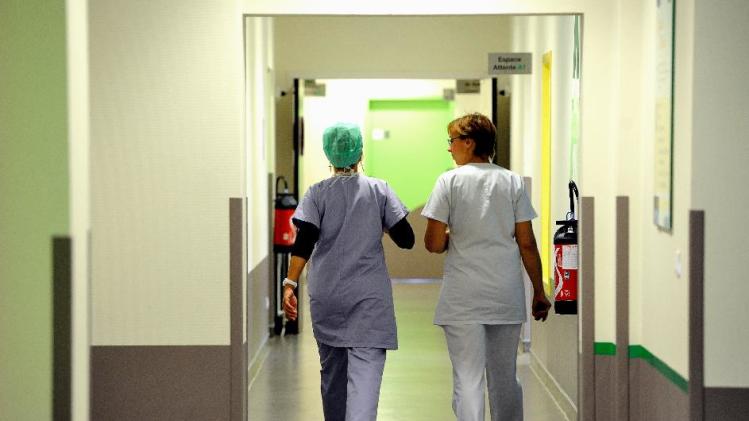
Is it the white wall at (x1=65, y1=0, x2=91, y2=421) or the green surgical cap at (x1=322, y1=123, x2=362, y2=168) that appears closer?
the white wall at (x1=65, y1=0, x2=91, y2=421)

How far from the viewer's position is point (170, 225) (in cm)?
509

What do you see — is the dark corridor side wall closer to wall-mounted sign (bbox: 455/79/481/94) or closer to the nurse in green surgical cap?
wall-mounted sign (bbox: 455/79/481/94)

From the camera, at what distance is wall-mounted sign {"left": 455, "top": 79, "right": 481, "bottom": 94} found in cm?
1287

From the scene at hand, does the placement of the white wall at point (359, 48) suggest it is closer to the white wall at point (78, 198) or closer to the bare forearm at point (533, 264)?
the bare forearm at point (533, 264)

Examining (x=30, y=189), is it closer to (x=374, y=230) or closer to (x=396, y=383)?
(x=374, y=230)

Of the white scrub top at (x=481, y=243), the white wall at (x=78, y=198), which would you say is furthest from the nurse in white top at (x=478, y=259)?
the white wall at (x=78, y=198)

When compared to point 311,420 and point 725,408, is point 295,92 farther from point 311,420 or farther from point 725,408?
point 725,408

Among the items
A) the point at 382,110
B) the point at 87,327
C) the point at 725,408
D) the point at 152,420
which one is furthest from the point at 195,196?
the point at 382,110

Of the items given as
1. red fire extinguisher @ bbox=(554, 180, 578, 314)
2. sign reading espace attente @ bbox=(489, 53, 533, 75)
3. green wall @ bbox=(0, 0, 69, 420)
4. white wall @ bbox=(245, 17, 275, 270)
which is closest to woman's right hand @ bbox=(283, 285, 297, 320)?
red fire extinguisher @ bbox=(554, 180, 578, 314)

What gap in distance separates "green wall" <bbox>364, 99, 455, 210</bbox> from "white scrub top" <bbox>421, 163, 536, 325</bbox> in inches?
391

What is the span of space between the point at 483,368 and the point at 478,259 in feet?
1.37

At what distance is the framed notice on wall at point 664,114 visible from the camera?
448 centimetres

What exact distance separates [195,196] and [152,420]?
97 cm

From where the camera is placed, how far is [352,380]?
4602 millimetres
